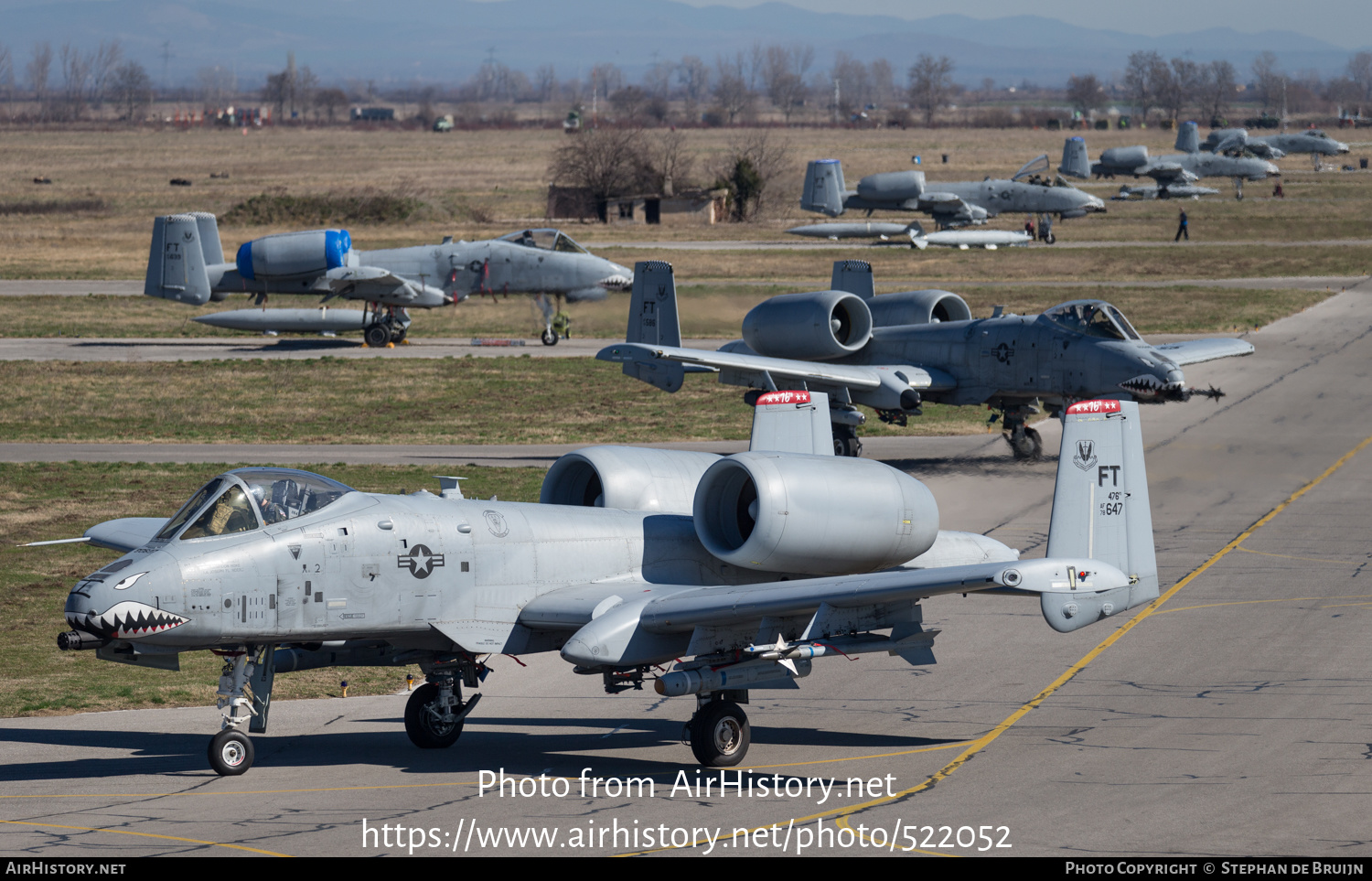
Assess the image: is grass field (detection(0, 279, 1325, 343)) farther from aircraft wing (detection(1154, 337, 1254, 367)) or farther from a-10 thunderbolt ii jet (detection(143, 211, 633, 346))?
aircraft wing (detection(1154, 337, 1254, 367))

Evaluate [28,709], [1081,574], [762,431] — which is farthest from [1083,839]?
[28,709]

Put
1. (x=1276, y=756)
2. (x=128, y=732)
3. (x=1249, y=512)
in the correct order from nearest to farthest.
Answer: (x=1276, y=756)
(x=128, y=732)
(x=1249, y=512)

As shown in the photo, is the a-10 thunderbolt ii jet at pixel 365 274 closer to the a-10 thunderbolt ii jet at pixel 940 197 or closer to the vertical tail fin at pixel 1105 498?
the vertical tail fin at pixel 1105 498

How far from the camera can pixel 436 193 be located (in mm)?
114562

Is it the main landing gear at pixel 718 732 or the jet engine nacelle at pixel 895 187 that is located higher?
the jet engine nacelle at pixel 895 187

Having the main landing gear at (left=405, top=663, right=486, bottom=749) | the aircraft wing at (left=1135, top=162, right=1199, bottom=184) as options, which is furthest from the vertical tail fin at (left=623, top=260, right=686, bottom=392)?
the aircraft wing at (left=1135, top=162, right=1199, bottom=184)

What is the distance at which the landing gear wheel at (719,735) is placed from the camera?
541 inches

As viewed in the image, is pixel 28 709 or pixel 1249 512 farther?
pixel 1249 512

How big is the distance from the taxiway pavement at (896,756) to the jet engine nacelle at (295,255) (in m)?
31.1

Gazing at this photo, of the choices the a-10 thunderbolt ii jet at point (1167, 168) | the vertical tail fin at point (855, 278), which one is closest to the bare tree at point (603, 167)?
the a-10 thunderbolt ii jet at point (1167, 168)

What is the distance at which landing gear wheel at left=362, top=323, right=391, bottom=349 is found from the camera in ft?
169

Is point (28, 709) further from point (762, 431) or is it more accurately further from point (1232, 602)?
point (1232, 602)

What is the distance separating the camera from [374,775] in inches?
542

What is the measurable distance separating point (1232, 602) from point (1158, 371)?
8645 millimetres
